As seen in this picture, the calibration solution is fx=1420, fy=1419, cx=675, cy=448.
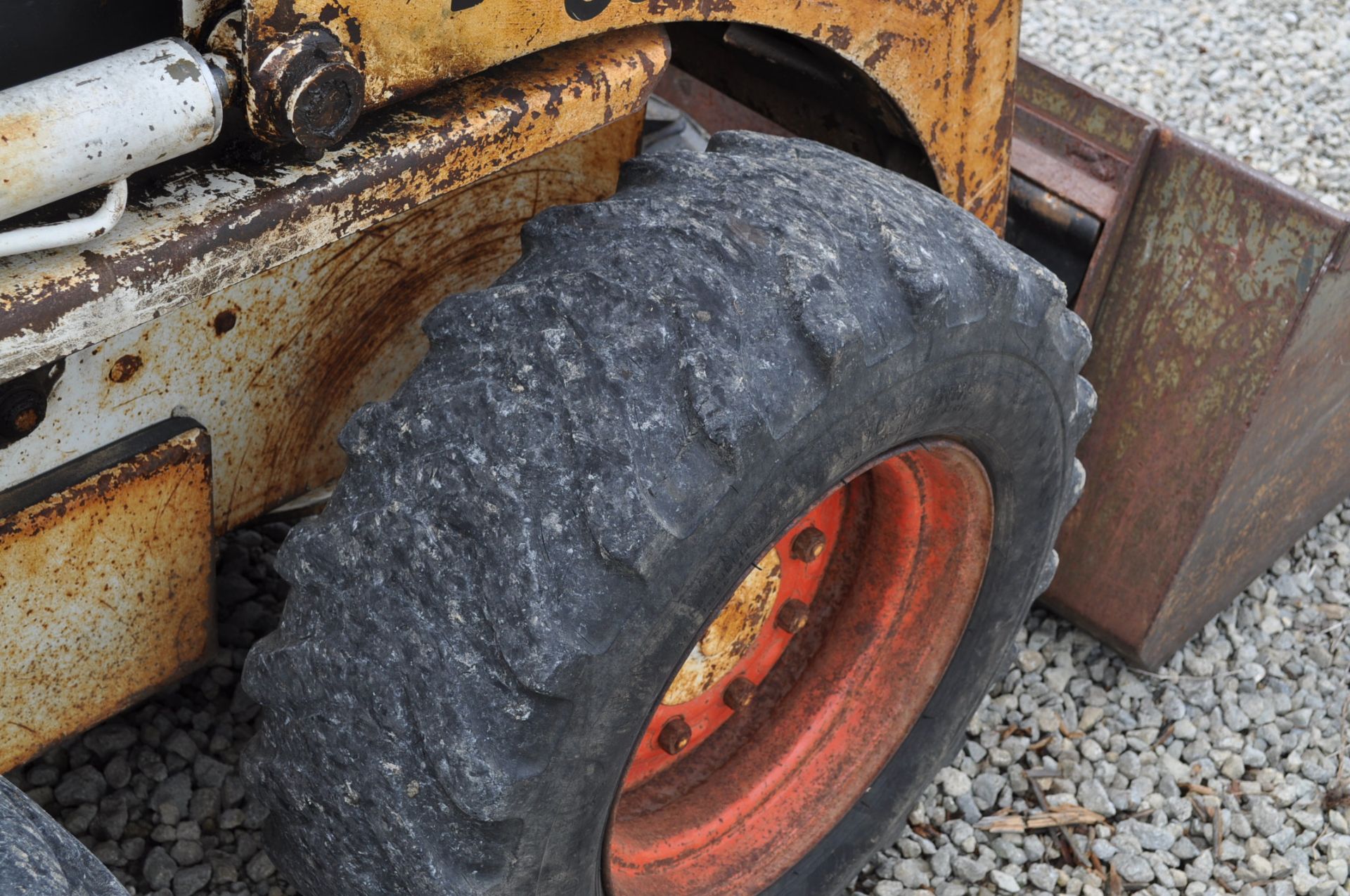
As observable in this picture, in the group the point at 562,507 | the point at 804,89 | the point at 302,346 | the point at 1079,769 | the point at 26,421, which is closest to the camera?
the point at 562,507

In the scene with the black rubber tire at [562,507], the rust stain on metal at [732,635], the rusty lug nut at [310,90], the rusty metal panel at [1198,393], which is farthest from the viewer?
the rusty metal panel at [1198,393]

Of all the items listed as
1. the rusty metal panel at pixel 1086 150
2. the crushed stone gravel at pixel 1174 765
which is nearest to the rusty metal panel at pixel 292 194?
the rusty metal panel at pixel 1086 150

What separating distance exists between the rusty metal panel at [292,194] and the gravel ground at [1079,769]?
791mm

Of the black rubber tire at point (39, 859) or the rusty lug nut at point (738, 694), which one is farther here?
the rusty lug nut at point (738, 694)

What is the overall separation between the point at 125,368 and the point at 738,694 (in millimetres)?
789

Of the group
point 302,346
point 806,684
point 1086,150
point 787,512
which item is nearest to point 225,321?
point 302,346

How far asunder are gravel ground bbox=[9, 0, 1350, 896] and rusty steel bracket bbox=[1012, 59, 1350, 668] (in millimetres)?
120

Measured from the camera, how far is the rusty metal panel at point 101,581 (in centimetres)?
130

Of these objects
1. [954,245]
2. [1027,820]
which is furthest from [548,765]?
[1027,820]

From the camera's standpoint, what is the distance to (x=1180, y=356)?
208 centimetres

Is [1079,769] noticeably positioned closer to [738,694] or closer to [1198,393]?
[1198,393]

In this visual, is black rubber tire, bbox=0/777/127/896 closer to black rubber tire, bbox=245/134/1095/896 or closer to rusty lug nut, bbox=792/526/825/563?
black rubber tire, bbox=245/134/1095/896

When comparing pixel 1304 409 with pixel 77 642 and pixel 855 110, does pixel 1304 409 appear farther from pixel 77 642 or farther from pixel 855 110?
pixel 77 642

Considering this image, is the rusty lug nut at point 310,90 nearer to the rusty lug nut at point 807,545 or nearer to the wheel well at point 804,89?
the wheel well at point 804,89
